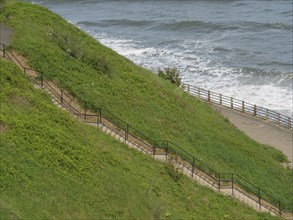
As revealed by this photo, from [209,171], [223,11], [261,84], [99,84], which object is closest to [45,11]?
[99,84]

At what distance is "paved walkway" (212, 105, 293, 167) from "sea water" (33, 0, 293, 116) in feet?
23.3

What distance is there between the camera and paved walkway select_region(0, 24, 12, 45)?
32938mm

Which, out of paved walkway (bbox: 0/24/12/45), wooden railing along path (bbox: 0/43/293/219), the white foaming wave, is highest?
paved walkway (bbox: 0/24/12/45)

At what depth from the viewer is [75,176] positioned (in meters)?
21.1

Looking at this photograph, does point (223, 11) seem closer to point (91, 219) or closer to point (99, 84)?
point (99, 84)

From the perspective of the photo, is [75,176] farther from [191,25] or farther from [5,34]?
[191,25]

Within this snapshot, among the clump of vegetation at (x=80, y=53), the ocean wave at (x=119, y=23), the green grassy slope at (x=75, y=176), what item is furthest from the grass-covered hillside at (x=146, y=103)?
the ocean wave at (x=119, y=23)

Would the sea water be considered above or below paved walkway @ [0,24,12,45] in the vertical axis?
below

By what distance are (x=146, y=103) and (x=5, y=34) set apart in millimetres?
10037

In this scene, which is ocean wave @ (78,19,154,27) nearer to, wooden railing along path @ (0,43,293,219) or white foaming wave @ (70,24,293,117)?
white foaming wave @ (70,24,293,117)

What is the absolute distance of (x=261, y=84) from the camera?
55.4 m

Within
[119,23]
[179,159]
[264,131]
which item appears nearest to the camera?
[179,159]

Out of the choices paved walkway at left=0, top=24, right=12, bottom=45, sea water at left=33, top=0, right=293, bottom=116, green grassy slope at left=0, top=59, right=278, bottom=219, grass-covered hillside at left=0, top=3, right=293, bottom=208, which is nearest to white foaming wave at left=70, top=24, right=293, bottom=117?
sea water at left=33, top=0, right=293, bottom=116

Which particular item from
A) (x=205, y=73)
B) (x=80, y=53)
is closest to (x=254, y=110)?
(x=80, y=53)
